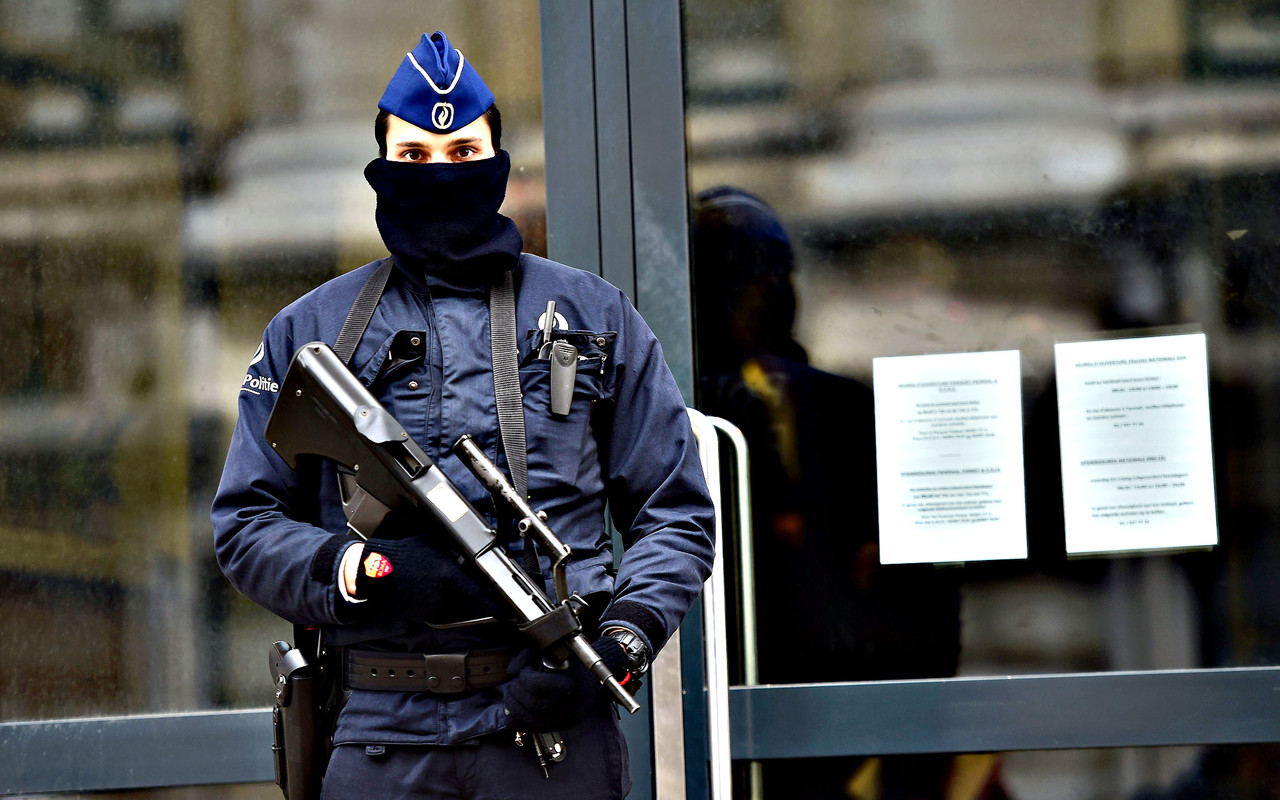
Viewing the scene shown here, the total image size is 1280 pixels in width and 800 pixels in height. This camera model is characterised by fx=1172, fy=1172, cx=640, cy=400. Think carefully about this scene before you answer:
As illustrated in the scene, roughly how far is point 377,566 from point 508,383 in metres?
0.37

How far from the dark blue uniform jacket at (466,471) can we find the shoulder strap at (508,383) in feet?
0.06

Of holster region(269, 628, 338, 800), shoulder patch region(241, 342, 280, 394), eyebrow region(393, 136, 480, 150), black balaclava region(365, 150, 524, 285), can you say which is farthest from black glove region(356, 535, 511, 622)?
eyebrow region(393, 136, 480, 150)

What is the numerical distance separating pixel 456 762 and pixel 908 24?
211 cm

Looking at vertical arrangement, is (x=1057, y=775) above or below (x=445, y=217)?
below

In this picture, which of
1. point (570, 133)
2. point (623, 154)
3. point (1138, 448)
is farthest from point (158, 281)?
point (1138, 448)

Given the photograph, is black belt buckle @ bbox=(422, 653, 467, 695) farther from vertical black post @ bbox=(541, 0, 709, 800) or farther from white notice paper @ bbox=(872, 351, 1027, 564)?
white notice paper @ bbox=(872, 351, 1027, 564)

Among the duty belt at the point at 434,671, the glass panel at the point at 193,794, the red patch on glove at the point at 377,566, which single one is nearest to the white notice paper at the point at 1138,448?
the duty belt at the point at 434,671

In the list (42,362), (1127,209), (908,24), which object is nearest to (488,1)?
(908,24)

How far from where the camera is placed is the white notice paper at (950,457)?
112 inches

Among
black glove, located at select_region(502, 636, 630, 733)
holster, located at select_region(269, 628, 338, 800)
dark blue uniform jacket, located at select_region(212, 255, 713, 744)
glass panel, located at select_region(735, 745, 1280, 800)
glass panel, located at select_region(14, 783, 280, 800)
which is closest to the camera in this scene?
black glove, located at select_region(502, 636, 630, 733)

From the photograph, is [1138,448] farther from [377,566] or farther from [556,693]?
[377,566]

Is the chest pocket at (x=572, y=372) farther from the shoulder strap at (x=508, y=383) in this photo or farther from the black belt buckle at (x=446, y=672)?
the black belt buckle at (x=446, y=672)

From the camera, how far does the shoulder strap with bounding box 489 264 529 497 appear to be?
186 cm

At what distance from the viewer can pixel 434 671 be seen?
5.82 feet
